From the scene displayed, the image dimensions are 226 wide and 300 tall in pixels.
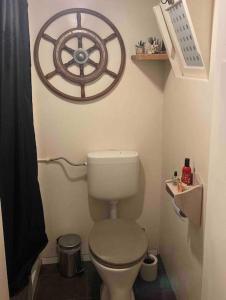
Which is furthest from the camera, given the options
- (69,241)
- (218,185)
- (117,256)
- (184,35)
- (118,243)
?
(69,241)

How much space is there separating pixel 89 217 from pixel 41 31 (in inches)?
55.8

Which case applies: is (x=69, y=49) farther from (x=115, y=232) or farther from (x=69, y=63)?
(x=115, y=232)

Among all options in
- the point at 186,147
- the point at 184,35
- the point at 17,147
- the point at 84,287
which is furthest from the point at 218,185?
the point at 84,287

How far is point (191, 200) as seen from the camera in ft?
4.78

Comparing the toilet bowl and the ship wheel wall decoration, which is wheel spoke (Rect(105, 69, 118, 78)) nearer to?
the ship wheel wall decoration

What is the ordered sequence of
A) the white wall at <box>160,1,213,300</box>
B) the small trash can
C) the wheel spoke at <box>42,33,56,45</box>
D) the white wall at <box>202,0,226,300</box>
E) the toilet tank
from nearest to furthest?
A: the white wall at <box>202,0,226,300</box> < the white wall at <box>160,1,213,300</box> < the wheel spoke at <box>42,33,56,45</box> < the toilet tank < the small trash can

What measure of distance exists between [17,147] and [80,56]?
0.83 metres

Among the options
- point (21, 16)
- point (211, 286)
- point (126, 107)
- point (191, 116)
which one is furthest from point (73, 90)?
point (211, 286)

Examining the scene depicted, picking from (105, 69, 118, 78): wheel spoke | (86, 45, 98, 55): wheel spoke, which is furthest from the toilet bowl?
(86, 45, 98, 55): wheel spoke

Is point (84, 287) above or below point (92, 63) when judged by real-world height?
below

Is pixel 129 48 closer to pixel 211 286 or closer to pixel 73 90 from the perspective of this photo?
pixel 73 90

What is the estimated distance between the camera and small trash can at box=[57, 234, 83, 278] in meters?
2.19

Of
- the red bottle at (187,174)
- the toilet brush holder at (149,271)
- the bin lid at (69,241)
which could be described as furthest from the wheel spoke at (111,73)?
the toilet brush holder at (149,271)

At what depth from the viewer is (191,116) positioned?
1587mm
